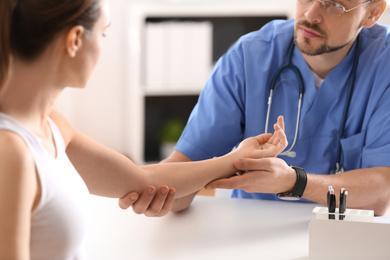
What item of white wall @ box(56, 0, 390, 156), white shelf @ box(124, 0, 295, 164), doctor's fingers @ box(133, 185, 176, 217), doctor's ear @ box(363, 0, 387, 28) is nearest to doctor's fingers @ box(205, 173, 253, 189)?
doctor's fingers @ box(133, 185, 176, 217)

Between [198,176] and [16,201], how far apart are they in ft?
2.19

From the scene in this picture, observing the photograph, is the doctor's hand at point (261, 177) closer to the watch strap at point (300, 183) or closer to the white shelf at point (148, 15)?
the watch strap at point (300, 183)

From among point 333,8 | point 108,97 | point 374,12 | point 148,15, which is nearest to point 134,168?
point 333,8

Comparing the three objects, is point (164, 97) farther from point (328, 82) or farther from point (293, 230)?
point (293, 230)

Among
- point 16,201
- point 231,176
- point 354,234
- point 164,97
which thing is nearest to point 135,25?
point 164,97

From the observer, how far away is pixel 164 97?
392 cm

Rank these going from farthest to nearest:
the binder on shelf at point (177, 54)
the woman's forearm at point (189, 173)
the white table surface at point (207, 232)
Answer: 1. the binder on shelf at point (177, 54)
2. the woman's forearm at point (189, 173)
3. the white table surface at point (207, 232)

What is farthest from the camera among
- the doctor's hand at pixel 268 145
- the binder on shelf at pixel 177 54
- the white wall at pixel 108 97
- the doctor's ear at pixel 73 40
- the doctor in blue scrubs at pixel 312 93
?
the white wall at pixel 108 97

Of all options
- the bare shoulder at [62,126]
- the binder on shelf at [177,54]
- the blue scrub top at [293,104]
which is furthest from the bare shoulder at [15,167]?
the binder on shelf at [177,54]

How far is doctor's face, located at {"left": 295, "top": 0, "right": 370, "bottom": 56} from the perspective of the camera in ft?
5.51

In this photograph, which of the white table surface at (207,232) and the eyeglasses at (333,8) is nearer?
the white table surface at (207,232)

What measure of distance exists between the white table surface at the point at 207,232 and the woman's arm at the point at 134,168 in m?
0.10

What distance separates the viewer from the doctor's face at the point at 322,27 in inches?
66.2

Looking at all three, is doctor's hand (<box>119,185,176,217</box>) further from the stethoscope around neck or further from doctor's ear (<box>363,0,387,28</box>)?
doctor's ear (<box>363,0,387,28</box>)
